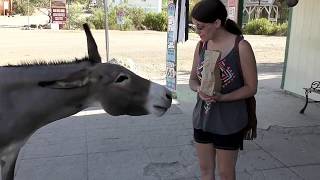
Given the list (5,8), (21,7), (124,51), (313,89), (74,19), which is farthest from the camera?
(21,7)

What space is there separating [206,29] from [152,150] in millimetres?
2773

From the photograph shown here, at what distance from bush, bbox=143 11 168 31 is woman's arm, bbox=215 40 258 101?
91.5ft

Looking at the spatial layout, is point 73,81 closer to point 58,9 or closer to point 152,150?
point 152,150

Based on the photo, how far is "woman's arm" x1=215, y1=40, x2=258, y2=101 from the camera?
294 cm

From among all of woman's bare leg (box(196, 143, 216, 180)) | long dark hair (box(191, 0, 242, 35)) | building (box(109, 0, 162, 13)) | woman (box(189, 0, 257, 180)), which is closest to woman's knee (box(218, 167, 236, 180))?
woman (box(189, 0, 257, 180))

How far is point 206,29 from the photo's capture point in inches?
116

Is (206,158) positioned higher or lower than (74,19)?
lower

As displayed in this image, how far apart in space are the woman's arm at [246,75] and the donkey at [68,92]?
19.3 inches

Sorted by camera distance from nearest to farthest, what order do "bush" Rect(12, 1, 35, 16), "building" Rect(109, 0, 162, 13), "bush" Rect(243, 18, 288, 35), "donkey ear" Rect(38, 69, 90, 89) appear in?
"donkey ear" Rect(38, 69, 90, 89), "bush" Rect(243, 18, 288, 35), "building" Rect(109, 0, 162, 13), "bush" Rect(12, 1, 35, 16)

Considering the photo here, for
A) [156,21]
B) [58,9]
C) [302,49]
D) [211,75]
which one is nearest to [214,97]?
[211,75]

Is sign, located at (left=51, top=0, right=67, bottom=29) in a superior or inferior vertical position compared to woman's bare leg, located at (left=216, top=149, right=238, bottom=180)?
superior

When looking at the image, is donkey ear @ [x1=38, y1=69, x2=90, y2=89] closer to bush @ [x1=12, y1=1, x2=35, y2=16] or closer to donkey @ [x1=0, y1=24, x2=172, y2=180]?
donkey @ [x1=0, y1=24, x2=172, y2=180]

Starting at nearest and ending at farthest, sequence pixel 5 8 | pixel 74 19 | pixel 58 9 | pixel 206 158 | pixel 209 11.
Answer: pixel 209 11
pixel 206 158
pixel 58 9
pixel 74 19
pixel 5 8

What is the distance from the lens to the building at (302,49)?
8.02 m
